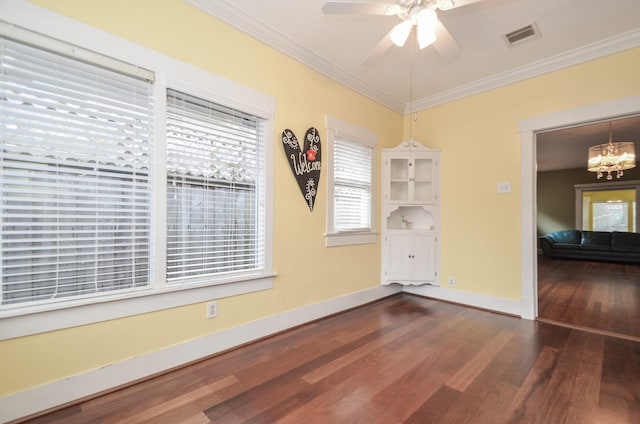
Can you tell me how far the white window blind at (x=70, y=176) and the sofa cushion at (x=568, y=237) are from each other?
31.4 ft

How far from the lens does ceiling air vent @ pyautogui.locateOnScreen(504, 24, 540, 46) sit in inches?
93.4

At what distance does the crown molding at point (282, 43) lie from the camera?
2.09 meters

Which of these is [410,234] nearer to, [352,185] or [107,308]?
[352,185]

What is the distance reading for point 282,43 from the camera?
251 cm

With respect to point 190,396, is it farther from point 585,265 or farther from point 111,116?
point 585,265

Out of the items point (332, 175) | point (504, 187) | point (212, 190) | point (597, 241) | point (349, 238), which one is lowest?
point (597, 241)

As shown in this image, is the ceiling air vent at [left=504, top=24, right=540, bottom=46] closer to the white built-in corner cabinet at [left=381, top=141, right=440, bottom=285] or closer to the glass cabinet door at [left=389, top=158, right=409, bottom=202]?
the white built-in corner cabinet at [left=381, top=141, right=440, bottom=285]

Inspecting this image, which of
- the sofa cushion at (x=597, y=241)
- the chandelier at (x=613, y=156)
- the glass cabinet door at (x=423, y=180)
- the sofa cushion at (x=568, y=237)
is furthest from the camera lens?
the sofa cushion at (x=568, y=237)

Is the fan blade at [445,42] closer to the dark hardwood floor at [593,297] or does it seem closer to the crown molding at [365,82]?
the crown molding at [365,82]

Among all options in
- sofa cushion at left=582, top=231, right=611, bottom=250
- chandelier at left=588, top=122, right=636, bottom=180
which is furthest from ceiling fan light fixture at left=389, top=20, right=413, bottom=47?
sofa cushion at left=582, top=231, right=611, bottom=250

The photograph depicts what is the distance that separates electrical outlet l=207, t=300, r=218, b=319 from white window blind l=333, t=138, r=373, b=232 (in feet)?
4.83

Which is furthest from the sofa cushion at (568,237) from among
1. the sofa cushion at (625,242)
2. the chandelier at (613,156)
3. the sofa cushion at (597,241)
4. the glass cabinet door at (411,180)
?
the glass cabinet door at (411,180)

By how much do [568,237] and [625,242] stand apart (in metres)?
1.04

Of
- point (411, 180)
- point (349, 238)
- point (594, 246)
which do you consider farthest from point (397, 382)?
point (594, 246)
